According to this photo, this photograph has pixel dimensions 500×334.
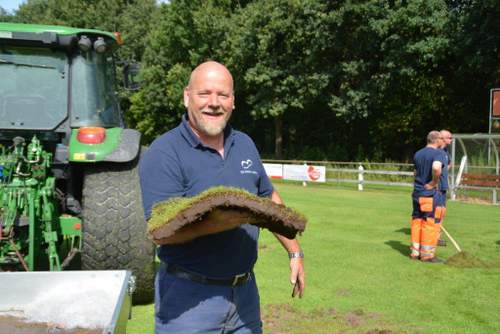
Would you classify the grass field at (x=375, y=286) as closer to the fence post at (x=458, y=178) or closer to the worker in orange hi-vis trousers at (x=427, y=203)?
the worker in orange hi-vis trousers at (x=427, y=203)

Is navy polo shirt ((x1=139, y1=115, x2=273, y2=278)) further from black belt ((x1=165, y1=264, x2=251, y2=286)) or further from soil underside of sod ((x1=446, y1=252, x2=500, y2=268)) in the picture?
soil underside of sod ((x1=446, y1=252, x2=500, y2=268))

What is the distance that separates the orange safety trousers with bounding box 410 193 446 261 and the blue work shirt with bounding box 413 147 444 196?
0.12m

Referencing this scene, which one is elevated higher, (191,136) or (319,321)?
(191,136)

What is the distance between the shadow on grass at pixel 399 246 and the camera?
27.0 feet

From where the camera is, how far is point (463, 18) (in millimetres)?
22109

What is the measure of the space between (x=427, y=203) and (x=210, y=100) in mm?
5668

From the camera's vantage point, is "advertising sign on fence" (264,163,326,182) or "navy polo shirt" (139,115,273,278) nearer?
"navy polo shirt" (139,115,273,278)

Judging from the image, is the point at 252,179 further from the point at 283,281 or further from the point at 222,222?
the point at 283,281

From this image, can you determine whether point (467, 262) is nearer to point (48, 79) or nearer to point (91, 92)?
point (91, 92)

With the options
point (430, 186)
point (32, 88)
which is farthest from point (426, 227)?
point (32, 88)

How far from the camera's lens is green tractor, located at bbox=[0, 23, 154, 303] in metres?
4.93

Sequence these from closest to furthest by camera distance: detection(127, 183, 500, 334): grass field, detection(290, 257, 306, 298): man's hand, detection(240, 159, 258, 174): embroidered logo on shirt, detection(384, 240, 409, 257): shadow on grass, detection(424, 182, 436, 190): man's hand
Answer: detection(240, 159, 258, 174): embroidered logo on shirt
detection(290, 257, 306, 298): man's hand
detection(127, 183, 500, 334): grass field
detection(424, 182, 436, 190): man's hand
detection(384, 240, 409, 257): shadow on grass

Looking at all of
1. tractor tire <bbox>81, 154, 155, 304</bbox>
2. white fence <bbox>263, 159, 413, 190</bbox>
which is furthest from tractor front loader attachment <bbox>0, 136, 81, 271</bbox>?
white fence <bbox>263, 159, 413, 190</bbox>

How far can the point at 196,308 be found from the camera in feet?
8.47
